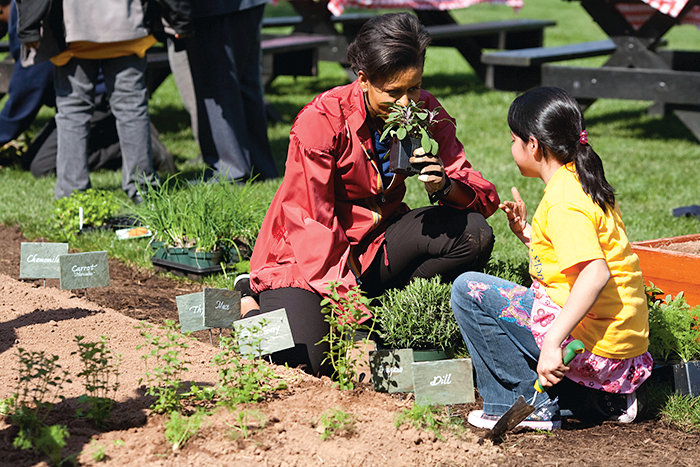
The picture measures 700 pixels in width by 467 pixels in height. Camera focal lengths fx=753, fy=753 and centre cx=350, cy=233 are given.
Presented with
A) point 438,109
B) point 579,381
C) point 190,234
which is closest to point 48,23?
point 190,234

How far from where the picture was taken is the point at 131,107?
5.00 metres

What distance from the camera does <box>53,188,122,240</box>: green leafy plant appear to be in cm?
446

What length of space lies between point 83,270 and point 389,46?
164 centimetres

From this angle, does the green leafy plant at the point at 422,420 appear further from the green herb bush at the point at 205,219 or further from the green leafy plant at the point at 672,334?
the green herb bush at the point at 205,219

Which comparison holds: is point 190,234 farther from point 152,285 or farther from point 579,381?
point 579,381

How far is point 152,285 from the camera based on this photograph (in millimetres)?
3926

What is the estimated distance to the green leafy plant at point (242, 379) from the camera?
2.32m

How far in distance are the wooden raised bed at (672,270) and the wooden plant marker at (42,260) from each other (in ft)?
8.39

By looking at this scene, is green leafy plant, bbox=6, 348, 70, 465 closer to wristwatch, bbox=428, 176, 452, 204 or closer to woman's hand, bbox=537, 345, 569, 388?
woman's hand, bbox=537, 345, 569, 388

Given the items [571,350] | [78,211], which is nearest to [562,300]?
[571,350]

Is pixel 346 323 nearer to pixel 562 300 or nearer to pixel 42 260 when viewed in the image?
pixel 562 300

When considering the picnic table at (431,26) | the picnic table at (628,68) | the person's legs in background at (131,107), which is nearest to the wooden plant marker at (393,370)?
the person's legs in background at (131,107)

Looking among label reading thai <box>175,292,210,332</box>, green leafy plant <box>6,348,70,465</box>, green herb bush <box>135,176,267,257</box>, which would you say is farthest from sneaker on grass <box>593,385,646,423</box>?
green herb bush <box>135,176,267,257</box>

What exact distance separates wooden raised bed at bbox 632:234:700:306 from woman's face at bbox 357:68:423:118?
4.03ft
